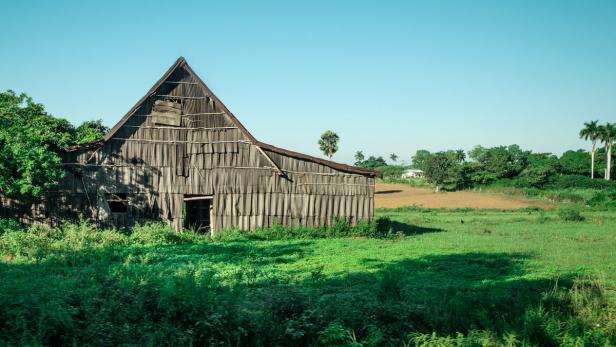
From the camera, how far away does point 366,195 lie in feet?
66.6

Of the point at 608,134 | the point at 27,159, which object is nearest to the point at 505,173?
the point at 608,134

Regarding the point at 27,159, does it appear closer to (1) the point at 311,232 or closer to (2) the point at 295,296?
(1) the point at 311,232

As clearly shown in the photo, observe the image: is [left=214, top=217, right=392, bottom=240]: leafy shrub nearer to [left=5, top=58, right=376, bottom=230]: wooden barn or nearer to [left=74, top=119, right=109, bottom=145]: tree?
[left=5, top=58, right=376, bottom=230]: wooden barn

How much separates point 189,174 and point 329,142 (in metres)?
49.8

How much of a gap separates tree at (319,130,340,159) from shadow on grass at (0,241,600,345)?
56.7 m

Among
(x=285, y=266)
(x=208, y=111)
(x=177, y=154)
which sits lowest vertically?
(x=285, y=266)

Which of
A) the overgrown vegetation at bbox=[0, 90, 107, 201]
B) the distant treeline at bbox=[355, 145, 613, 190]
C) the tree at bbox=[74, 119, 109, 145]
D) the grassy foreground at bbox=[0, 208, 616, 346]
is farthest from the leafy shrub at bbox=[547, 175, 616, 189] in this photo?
the overgrown vegetation at bbox=[0, 90, 107, 201]

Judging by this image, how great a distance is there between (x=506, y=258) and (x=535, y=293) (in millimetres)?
Result: 5039

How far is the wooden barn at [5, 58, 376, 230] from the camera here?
18703 millimetres

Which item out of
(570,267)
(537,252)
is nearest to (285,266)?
(570,267)

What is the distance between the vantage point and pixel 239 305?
24.7 feet

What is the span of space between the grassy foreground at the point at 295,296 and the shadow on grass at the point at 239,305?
1.0 inches

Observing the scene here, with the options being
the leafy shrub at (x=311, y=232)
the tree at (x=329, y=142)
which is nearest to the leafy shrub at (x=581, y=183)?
the tree at (x=329, y=142)

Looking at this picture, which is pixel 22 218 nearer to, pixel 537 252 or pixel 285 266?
pixel 285 266
